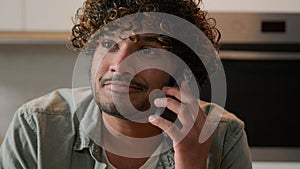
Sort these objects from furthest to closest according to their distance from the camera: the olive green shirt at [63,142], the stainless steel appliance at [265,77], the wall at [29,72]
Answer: the wall at [29,72], the stainless steel appliance at [265,77], the olive green shirt at [63,142]

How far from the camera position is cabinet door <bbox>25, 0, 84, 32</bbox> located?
1931 millimetres

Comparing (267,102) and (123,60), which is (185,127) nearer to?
(123,60)

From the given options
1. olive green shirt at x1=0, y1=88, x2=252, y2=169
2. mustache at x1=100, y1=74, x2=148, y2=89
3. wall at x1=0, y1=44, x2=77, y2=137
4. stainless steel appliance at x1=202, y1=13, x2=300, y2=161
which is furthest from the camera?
wall at x1=0, y1=44, x2=77, y2=137

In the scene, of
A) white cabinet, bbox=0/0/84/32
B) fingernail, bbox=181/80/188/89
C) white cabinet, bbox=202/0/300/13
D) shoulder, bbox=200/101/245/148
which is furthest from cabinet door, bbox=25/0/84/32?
fingernail, bbox=181/80/188/89

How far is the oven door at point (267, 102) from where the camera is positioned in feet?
6.10

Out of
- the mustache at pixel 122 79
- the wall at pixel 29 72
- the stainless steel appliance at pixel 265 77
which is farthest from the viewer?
the wall at pixel 29 72

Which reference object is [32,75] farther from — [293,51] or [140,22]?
[140,22]

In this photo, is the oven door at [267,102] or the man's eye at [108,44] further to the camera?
the oven door at [267,102]

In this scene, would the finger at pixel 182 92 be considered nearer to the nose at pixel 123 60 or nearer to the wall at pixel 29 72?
the nose at pixel 123 60

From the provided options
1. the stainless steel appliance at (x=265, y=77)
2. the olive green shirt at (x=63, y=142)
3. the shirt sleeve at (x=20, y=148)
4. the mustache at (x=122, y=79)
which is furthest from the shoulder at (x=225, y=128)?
the stainless steel appliance at (x=265, y=77)

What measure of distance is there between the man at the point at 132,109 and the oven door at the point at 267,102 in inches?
26.6

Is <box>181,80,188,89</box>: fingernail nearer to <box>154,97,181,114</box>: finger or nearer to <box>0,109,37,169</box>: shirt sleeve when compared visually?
<box>154,97,181,114</box>: finger

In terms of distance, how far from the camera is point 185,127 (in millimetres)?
1022

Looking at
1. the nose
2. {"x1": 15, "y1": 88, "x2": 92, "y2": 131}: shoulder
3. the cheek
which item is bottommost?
{"x1": 15, "y1": 88, "x2": 92, "y2": 131}: shoulder
